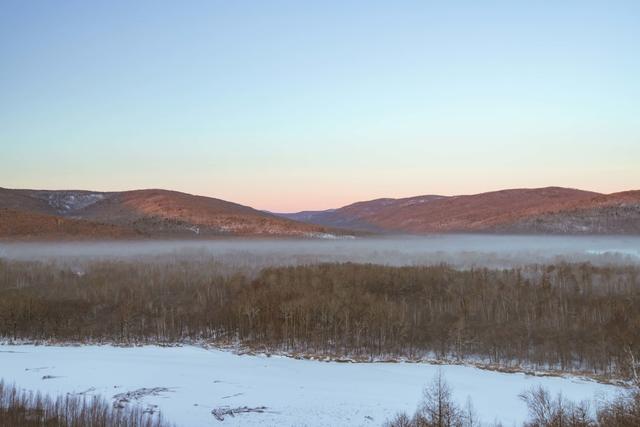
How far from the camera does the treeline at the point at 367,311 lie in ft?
81.6

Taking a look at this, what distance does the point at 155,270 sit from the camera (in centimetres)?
4100

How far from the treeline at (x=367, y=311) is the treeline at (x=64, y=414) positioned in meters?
10.0

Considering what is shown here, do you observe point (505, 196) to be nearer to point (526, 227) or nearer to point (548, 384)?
point (526, 227)

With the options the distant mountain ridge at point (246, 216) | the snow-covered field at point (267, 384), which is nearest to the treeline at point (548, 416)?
the snow-covered field at point (267, 384)

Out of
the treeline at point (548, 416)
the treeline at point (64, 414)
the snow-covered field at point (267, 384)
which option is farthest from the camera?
the snow-covered field at point (267, 384)

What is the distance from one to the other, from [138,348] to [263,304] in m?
6.94

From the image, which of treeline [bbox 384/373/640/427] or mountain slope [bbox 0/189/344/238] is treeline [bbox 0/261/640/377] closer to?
treeline [bbox 384/373/640/427]

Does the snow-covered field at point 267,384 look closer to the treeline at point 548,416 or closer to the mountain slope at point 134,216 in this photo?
the treeline at point 548,416

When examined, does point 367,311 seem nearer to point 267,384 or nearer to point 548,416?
point 267,384

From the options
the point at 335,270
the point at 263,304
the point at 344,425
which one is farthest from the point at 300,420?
the point at 335,270

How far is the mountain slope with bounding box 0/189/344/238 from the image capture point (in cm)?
7662

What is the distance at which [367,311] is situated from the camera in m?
28.2

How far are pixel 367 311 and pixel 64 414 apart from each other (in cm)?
1591

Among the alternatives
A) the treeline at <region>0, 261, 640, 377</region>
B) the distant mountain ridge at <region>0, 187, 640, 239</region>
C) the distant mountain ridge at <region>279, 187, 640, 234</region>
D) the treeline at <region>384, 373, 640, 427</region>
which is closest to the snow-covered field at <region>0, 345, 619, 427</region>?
the treeline at <region>384, 373, 640, 427</region>
